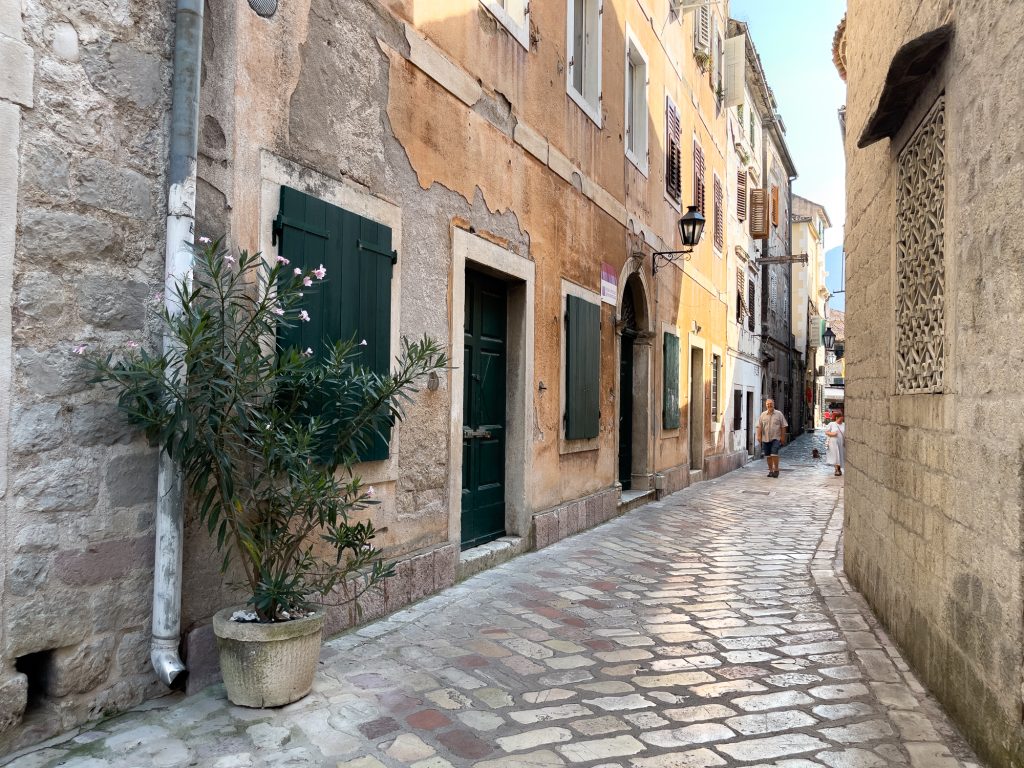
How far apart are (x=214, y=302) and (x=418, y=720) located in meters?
2.03

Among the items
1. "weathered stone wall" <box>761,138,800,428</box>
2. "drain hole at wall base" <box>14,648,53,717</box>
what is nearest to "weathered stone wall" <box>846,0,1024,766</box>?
"drain hole at wall base" <box>14,648,53,717</box>

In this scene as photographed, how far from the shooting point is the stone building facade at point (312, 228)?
9.68 feet

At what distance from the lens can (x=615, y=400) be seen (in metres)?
9.55

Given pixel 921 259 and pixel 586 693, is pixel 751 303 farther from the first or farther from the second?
pixel 586 693

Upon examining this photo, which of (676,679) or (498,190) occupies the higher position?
(498,190)

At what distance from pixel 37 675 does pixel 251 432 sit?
1210mm

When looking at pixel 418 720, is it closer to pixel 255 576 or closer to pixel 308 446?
pixel 255 576

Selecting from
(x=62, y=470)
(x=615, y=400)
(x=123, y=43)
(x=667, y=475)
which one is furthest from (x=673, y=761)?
(x=667, y=475)

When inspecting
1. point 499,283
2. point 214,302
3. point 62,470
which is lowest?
point 62,470

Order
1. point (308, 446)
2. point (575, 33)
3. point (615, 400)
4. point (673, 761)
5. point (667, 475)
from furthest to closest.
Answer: point (667, 475)
point (615, 400)
point (575, 33)
point (308, 446)
point (673, 761)

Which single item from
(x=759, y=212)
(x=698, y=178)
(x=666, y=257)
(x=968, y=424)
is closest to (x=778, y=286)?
(x=759, y=212)

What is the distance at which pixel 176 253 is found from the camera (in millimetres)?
3316

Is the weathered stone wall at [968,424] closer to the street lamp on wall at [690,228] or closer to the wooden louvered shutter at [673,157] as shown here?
the street lamp on wall at [690,228]

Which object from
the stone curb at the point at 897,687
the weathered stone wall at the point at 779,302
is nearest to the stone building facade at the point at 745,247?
the weathered stone wall at the point at 779,302
